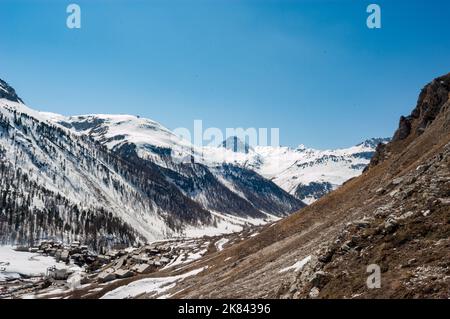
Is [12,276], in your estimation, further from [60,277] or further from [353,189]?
[353,189]

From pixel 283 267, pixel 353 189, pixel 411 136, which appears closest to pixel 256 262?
pixel 283 267

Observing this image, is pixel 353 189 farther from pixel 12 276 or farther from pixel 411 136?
pixel 12 276

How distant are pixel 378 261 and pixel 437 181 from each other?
10.1 m

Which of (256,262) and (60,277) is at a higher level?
(256,262)

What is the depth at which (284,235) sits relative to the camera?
76.9m

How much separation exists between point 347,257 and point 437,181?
10.2m

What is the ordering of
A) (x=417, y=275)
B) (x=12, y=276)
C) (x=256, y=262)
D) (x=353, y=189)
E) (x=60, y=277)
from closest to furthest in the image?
(x=417, y=275) < (x=256, y=262) < (x=353, y=189) < (x=60, y=277) < (x=12, y=276)
